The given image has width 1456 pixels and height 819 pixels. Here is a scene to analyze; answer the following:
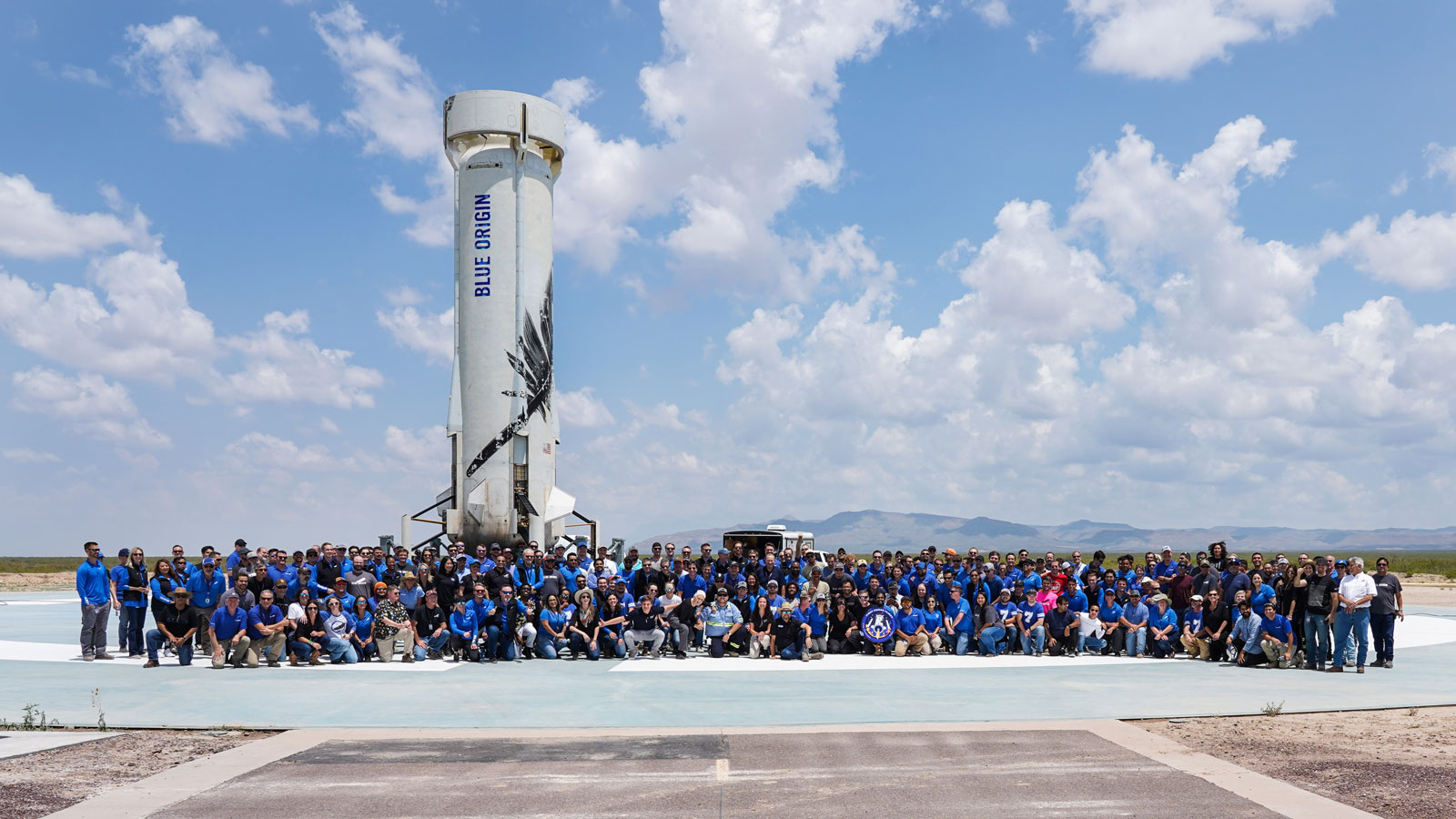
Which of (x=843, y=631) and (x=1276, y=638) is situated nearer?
(x=1276, y=638)

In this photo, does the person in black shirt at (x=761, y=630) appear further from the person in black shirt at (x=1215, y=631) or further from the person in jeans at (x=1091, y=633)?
the person in black shirt at (x=1215, y=631)

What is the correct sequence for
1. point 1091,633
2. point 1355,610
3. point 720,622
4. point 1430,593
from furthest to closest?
point 1430,593 < point 1091,633 < point 720,622 < point 1355,610

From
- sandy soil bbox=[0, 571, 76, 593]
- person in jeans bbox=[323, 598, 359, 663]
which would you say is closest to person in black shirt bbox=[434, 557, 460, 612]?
person in jeans bbox=[323, 598, 359, 663]

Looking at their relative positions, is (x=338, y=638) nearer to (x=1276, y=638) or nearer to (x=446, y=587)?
(x=446, y=587)

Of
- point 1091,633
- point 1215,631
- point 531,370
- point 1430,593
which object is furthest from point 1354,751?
point 1430,593

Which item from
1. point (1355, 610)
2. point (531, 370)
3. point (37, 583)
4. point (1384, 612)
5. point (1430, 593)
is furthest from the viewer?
point (37, 583)

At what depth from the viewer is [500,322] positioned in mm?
23188

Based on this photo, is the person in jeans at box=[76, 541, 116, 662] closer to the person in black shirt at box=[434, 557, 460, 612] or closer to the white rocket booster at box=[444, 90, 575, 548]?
the person in black shirt at box=[434, 557, 460, 612]

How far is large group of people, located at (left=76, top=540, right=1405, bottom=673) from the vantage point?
14219 mm

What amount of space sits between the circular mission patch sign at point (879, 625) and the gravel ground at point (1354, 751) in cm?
597

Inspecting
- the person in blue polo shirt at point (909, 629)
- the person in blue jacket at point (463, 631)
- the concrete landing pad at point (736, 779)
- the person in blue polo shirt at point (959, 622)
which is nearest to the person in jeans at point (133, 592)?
the person in blue jacket at point (463, 631)

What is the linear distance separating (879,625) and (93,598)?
36.0 feet

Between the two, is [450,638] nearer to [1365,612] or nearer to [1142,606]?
[1142,606]

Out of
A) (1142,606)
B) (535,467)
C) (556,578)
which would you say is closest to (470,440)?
(535,467)
